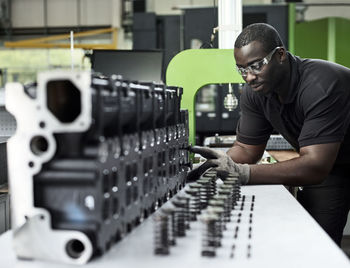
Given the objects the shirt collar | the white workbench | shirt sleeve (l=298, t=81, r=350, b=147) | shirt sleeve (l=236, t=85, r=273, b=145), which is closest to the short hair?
the shirt collar

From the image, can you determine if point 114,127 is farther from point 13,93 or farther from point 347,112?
point 347,112

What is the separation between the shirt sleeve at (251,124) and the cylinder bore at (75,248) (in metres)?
1.38

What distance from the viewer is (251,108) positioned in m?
2.29

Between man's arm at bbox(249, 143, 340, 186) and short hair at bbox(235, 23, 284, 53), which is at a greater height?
short hair at bbox(235, 23, 284, 53)

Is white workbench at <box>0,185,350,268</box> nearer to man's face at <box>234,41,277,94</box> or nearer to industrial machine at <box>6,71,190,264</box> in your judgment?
industrial machine at <box>6,71,190,264</box>

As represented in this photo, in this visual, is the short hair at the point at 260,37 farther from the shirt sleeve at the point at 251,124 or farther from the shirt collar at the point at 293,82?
the shirt sleeve at the point at 251,124

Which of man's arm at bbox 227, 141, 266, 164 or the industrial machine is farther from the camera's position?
man's arm at bbox 227, 141, 266, 164

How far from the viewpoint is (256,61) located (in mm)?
1885

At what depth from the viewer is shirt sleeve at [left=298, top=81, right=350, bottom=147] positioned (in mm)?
1796

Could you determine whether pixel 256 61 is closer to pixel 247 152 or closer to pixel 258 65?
pixel 258 65

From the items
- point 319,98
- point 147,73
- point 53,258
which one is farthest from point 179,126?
point 147,73

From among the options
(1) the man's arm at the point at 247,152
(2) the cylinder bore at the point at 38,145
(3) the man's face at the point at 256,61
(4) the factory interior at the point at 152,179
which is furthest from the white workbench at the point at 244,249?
(1) the man's arm at the point at 247,152

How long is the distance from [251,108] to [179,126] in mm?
646

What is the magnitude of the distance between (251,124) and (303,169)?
593 mm
